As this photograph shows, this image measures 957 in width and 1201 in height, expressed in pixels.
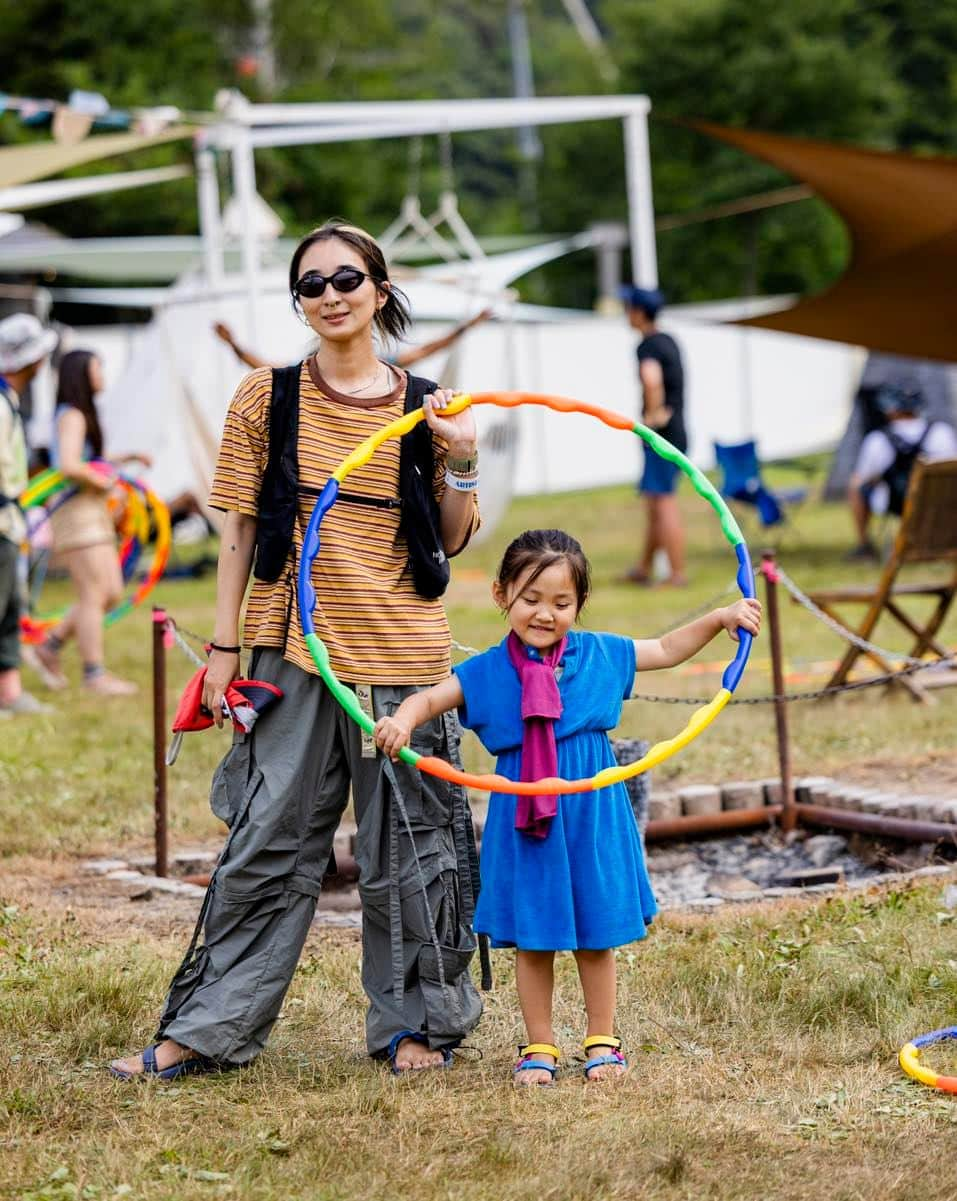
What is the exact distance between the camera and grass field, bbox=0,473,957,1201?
3535mm

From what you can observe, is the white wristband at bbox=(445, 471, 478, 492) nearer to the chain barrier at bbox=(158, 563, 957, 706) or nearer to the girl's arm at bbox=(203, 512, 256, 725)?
the girl's arm at bbox=(203, 512, 256, 725)

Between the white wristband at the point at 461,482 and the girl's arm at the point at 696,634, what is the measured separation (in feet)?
1.68

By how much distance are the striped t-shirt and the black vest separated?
0.02 metres

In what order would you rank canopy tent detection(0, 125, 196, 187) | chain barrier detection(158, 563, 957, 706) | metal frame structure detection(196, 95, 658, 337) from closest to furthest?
chain barrier detection(158, 563, 957, 706) → canopy tent detection(0, 125, 196, 187) → metal frame structure detection(196, 95, 658, 337)

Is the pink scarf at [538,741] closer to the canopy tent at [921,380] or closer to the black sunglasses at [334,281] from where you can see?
the black sunglasses at [334,281]

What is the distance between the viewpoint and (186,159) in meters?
30.1

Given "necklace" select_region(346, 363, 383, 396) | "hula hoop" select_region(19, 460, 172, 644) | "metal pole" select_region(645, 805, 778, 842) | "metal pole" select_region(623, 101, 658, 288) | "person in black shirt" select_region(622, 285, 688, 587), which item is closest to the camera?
"necklace" select_region(346, 363, 383, 396)

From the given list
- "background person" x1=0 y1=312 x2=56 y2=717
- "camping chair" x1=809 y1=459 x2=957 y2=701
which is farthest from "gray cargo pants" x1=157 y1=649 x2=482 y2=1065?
"background person" x1=0 y1=312 x2=56 y2=717

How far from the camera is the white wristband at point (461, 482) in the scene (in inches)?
164

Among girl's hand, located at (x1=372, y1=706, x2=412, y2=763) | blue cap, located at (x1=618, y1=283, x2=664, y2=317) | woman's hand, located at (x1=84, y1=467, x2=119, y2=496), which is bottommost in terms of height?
girl's hand, located at (x1=372, y1=706, x2=412, y2=763)

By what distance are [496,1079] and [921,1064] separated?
36.8 inches

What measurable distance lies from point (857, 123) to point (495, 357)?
45.4 ft

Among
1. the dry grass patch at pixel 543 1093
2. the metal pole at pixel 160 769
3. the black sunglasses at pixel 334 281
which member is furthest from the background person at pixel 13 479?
the black sunglasses at pixel 334 281

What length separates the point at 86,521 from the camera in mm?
9938
